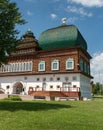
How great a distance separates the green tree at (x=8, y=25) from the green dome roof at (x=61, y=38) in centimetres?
2657

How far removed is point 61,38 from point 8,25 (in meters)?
28.2

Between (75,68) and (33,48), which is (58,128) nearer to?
(75,68)

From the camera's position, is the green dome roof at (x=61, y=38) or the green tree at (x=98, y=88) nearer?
the green dome roof at (x=61, y=38)

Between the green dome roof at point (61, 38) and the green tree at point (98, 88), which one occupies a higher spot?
the green dome roof at point (61, 38)

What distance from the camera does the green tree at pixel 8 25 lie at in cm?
1883

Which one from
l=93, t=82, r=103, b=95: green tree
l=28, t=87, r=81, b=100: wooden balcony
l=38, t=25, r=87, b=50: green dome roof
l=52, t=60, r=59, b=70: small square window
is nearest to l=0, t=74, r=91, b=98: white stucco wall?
l=28, t=87, r=81, b=100: wooden balcony

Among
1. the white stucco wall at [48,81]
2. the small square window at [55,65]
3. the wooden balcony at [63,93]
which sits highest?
the small square window at [55,65]

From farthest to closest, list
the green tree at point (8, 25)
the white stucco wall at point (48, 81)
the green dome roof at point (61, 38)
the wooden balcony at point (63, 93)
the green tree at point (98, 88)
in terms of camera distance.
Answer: the green tree at point (98, 88) < the green dome roof at point (61, 38) < the white stucco wall at point (48, 81) < the wooden balcony at point (63, 93) < the green tree at point (8, 25)

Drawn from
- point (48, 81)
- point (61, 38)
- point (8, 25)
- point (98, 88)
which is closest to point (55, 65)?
point (48, 81)

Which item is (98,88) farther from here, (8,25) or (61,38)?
(8,25)

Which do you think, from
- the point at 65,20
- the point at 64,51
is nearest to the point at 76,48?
the point at 64,51

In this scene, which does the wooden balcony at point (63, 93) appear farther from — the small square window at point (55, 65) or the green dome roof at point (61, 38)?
the green dome roof at point (61, 38)

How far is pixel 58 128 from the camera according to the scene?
9.92 metres

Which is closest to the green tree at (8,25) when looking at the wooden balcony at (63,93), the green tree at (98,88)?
the wooden balcony at (63,93)
